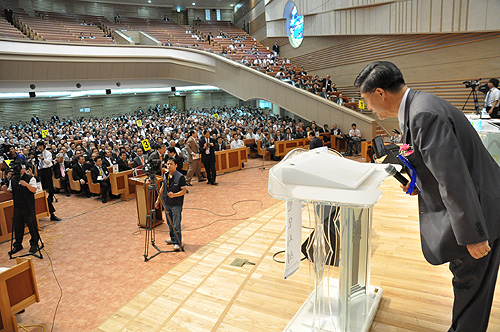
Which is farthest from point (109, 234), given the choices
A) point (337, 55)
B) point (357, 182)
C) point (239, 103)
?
point (239, 103)

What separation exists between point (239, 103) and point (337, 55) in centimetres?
1538

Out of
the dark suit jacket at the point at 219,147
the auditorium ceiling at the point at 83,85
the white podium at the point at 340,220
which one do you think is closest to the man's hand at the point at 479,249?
the white podium at the point at 340,220

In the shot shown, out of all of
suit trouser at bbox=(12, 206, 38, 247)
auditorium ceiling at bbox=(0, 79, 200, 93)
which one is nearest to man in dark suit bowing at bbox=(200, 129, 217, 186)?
suit trouser at bbox=(12, 206, 38, 247)

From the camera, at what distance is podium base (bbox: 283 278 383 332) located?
1923mm

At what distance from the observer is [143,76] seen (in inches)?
883

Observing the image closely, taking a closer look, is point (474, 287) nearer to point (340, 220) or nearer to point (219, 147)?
→ point (340, 220)

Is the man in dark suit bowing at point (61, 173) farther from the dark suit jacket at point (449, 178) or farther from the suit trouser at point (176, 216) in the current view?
the dark suit jacket at point (449, 178)

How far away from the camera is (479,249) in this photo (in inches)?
57.1

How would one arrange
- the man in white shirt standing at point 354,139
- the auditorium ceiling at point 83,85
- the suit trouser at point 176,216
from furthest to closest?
the auditorium ceiling at point 83,85, the man in white shirt standing at point 354,139, the suit trouser at point 176,216

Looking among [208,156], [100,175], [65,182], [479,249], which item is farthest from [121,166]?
[479,249]

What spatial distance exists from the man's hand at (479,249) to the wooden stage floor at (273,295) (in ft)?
3.21

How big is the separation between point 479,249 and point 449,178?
0.33m

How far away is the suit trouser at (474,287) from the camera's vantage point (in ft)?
5.36

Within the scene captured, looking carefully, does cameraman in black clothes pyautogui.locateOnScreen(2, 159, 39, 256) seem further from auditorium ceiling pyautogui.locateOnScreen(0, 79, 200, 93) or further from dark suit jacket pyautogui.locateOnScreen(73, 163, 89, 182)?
auditorium ceiling pyautogui.locateOnScreen(0, 79, 200, 93)
